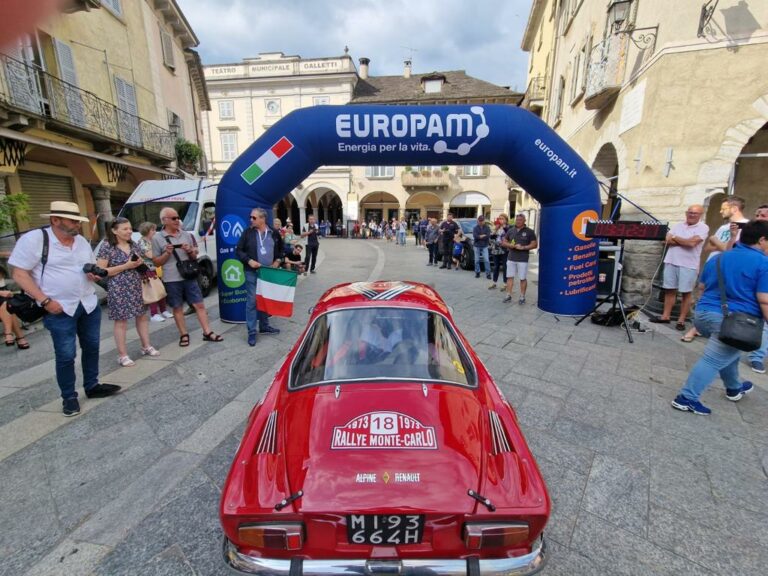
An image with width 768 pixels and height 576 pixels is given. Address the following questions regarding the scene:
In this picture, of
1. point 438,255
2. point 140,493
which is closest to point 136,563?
point 140,493

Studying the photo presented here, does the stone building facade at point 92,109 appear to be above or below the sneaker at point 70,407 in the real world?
above

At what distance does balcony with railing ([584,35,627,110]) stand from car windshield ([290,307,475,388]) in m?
8.58

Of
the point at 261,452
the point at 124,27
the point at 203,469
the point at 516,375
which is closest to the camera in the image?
the point at 261,452

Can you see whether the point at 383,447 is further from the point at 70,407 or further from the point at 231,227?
the point at 231,227

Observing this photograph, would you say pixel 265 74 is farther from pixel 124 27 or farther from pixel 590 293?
pixel 590 293

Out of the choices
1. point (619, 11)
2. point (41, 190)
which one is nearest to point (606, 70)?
point (619, 11)

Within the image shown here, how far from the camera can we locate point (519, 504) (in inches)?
61.4

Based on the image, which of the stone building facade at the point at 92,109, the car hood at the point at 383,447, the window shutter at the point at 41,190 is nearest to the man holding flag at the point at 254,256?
the car hood at the point at 383,447

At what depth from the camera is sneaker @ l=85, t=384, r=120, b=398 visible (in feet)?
11.8

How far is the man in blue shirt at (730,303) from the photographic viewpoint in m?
2.99

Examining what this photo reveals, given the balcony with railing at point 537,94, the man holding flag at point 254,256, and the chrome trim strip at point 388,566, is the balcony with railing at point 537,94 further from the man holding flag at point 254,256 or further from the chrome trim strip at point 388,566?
the chrome trim strip at point 388,566

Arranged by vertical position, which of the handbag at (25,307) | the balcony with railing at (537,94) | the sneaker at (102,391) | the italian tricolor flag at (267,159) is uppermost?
the balcony with railing at (537,94)

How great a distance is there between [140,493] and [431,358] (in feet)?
7.21

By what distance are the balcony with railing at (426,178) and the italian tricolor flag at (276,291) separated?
25651 millimetres
